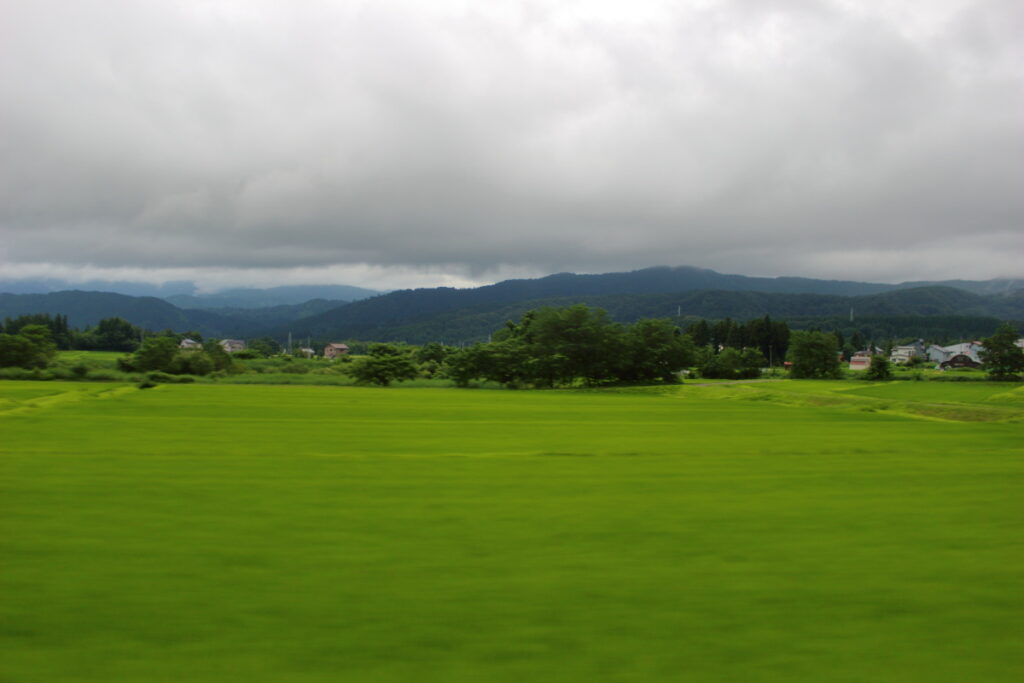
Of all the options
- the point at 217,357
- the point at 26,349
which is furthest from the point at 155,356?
the point at 26,349

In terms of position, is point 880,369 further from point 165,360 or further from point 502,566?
point 502,566

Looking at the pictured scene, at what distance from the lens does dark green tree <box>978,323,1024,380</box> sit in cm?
5794

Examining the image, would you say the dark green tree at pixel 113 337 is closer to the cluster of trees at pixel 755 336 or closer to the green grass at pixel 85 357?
the green grass at pixel 85 357

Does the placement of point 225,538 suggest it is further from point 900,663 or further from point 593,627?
point 900,663

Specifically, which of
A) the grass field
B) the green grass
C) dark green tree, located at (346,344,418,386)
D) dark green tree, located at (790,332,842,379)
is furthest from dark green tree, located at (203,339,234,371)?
dark green tree, located at (790,332,842,379)

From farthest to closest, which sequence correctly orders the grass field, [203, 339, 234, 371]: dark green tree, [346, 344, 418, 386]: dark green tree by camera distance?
[203, 339, 234, 371]: dark green tree, [346, 344, 418, 386]: dark green tree, the grass field

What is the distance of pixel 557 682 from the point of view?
373 cm

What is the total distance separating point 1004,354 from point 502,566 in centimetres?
6944

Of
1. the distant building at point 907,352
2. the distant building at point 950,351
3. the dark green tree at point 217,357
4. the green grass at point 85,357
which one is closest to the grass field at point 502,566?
the dark green tree at point 217,357

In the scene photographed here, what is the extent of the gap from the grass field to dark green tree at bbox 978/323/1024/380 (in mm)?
58424

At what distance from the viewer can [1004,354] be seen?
58.1 m

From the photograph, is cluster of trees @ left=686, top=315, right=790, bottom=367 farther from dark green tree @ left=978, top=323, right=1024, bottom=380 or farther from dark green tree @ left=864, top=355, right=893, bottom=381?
dark green tree @ left=978, top=323, right=1024, bottom=380

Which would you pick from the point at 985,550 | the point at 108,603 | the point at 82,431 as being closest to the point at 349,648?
the point at 108,603

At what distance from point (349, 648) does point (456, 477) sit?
5.55m
